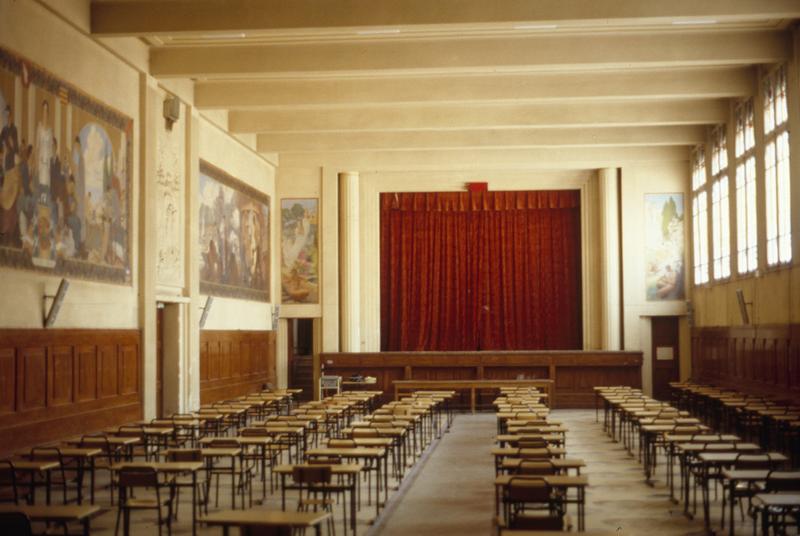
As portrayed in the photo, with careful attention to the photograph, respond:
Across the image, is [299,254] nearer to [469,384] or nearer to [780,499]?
[469,384]

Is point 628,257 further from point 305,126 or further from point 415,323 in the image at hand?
point 305,126

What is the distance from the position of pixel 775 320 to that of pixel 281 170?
16590 millimetres

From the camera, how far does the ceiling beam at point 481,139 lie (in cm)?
2927

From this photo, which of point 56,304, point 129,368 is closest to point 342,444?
point 56,304

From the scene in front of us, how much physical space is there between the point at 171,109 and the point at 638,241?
16.2m

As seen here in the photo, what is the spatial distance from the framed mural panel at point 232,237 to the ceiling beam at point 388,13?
6.88 metres

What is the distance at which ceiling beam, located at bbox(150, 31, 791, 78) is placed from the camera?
67.1 ft

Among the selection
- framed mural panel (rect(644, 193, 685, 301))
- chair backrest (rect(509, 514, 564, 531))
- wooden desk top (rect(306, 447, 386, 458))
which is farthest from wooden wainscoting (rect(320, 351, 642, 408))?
chair backrest (rect(509, 514, 564, 531))

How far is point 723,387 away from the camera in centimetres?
2609

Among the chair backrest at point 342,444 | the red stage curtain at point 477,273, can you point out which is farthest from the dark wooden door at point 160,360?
the red stage curtain at point 477,273

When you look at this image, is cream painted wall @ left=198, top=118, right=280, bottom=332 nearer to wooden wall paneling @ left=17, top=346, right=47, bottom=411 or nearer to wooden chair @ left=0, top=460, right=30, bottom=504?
wooden wall paneling @ left=17, top=346, right=47, bottom=411

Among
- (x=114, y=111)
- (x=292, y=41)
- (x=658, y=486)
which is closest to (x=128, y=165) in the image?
(x=114, y=111)

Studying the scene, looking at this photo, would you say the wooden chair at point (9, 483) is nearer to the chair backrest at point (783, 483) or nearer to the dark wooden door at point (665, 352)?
the chair backrest at point (783, 483)

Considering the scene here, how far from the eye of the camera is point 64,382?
16.9 m
